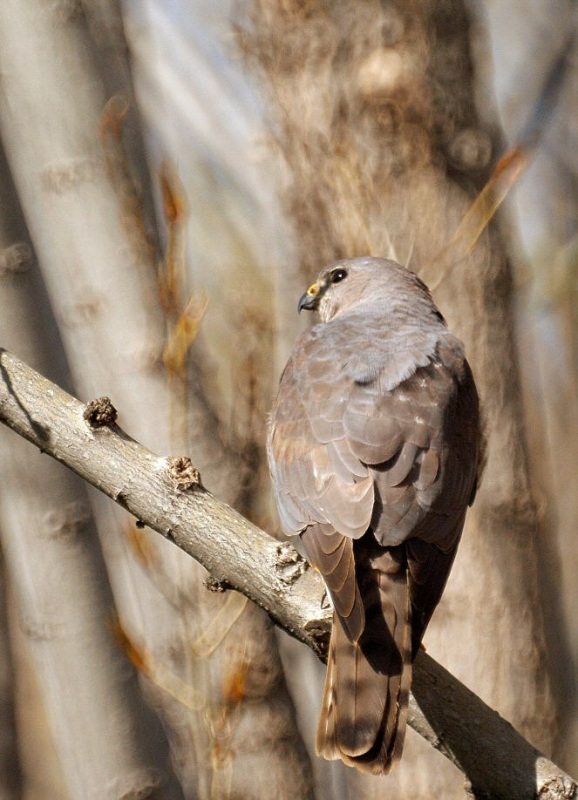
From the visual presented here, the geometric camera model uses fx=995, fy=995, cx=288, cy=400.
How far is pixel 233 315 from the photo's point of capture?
4.68 metres

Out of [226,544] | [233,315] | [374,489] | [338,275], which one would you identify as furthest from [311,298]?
[226,544]

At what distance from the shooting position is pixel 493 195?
169 inches

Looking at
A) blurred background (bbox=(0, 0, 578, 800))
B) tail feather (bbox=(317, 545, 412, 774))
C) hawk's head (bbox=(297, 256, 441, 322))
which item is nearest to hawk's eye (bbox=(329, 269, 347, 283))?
hawk's head (bbox=(297, 256, 441, 322))

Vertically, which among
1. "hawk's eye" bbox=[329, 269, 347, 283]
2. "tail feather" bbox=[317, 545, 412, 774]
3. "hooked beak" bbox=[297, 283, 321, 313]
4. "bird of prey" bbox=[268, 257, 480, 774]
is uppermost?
"hawk's eye" bbox=[329, 269, 347, 283]

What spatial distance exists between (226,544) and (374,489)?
1.66 feet

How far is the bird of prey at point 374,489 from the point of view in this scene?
8.17 feet

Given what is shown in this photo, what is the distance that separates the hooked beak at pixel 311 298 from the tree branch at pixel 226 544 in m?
1.78

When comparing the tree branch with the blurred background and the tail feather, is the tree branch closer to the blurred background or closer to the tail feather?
the tail feather

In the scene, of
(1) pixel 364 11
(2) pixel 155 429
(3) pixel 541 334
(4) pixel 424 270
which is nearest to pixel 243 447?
(2) pixel 155 429

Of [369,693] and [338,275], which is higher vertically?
[338,275]

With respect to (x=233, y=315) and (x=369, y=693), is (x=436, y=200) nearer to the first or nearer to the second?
(x=233, y=315)

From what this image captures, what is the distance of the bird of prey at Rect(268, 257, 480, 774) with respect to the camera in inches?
98.0

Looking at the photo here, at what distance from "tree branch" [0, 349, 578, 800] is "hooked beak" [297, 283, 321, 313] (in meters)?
1.78

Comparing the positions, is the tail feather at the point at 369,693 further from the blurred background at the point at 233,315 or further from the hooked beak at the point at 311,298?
the hooked beak at the point at 311,298
